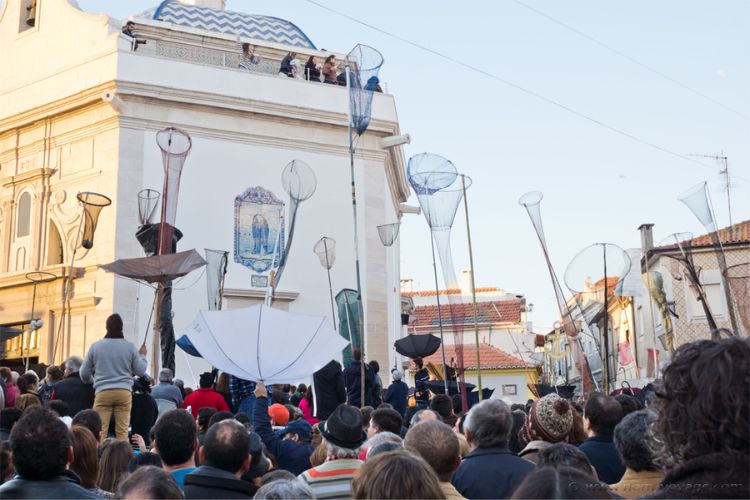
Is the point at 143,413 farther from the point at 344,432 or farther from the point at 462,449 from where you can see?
the point at 344,432

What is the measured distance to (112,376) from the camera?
888cm

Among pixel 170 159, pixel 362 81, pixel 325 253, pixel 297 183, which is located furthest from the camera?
pixel 325 253

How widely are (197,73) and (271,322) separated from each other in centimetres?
1667

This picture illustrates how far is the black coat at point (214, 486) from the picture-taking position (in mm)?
4387

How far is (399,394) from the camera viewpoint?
1201 cm

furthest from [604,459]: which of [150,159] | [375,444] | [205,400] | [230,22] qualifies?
[230,22]

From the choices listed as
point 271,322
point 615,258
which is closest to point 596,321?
point 615,258

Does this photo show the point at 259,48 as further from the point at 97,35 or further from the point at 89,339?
the point at 89,339

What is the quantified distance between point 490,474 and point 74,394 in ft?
18.9

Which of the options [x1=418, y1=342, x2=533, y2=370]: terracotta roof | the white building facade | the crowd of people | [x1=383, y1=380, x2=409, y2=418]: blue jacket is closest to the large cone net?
[x1=383, y1=380, x2=409, y2=418]: blue jacket

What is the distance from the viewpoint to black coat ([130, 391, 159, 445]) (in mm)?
9375

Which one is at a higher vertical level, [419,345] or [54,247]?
[54,247]

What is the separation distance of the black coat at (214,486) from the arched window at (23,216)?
20940mm

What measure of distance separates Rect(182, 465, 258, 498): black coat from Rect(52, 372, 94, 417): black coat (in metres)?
5.16
